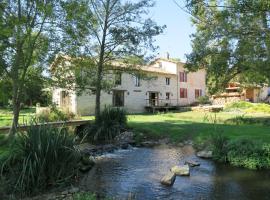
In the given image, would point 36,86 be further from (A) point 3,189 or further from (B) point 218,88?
(B) point 218,88

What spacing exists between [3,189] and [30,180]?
65 cm

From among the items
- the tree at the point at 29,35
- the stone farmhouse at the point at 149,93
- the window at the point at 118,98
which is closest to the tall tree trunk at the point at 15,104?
the tree at the point at 29,35

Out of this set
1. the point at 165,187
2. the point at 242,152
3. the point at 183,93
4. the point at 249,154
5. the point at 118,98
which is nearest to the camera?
the point at 165,187

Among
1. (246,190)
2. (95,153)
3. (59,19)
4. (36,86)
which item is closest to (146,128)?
(95,153)

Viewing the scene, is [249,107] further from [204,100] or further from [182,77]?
[182,77]

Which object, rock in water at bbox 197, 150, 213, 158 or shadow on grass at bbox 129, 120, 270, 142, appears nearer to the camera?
rock in water at bbox 197, 150, 213, 158

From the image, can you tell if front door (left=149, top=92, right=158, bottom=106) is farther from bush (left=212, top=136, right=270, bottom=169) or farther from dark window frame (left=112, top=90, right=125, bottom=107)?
bush (left=212, top=136, right=270, bottom=169)

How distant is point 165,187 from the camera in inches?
350

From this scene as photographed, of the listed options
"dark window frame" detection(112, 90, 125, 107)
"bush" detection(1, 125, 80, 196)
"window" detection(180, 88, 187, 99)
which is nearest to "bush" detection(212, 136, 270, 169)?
"bush" detection(1, 125, 80, 196)

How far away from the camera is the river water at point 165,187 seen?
27.2 ft

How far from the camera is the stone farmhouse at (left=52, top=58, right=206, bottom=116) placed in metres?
30.6

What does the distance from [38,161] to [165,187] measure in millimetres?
3560

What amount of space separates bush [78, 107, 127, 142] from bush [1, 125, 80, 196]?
865cm

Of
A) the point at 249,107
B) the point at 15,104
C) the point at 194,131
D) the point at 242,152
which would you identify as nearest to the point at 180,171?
the point at 242,152
